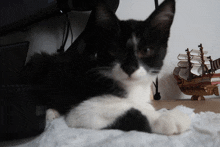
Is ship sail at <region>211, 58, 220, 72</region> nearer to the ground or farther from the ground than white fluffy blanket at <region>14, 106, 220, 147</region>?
nearer to the ground

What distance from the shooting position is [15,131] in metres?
0.32

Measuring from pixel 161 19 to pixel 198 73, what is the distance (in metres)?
0.70

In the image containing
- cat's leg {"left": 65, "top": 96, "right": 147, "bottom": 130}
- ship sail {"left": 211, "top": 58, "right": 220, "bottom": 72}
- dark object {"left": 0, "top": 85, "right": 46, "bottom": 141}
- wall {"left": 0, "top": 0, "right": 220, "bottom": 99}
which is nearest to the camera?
dark object {"left": 0, "top": 85, "right": 46, "bottom": 141}

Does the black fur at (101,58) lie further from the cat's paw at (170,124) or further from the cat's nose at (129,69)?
the cat's paw at (170,124)

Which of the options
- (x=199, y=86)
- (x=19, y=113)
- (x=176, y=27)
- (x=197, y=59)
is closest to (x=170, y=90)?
(x=199, y=86)

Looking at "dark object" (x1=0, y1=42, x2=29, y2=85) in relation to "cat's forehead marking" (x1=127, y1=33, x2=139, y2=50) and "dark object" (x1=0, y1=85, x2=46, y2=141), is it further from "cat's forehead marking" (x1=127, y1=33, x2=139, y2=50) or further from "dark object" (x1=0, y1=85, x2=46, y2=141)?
"cat's forehead marking" (x1=127, y1=33, x2=139, y2=50)

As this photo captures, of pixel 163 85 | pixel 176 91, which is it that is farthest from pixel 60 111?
pixel 176 91

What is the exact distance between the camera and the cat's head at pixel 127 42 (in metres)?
0.47

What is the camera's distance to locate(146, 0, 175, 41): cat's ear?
52 centimetres

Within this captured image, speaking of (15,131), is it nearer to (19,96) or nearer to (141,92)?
(19,96)

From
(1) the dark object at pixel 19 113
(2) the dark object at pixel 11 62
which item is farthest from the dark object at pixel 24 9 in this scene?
(1) the dark object at pixel 19 113

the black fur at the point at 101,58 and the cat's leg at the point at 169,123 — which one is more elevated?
the black fur at the point at 101,58

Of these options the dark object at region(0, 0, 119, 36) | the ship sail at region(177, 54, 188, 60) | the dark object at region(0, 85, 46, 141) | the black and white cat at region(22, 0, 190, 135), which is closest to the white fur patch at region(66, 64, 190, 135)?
the black and white cat at region(22, 0, 190, 135)

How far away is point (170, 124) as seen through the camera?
39 cm
